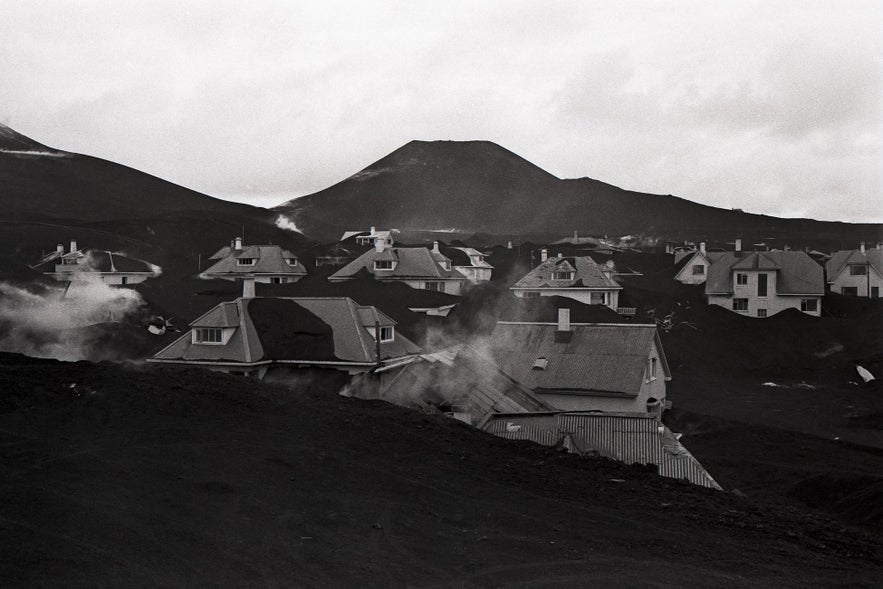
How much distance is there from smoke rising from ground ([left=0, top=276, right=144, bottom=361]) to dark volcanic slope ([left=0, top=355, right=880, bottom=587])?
41.9 feet

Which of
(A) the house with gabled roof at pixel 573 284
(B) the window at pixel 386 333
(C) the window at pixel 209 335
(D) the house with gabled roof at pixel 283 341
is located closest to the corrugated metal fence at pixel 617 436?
(D) the house with gabled roof at pixel 283 341

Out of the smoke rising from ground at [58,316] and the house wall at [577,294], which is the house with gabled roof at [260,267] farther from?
the smoke rising from ground at [58,316]

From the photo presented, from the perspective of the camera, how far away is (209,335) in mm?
30984

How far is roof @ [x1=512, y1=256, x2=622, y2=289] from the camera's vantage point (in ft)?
201

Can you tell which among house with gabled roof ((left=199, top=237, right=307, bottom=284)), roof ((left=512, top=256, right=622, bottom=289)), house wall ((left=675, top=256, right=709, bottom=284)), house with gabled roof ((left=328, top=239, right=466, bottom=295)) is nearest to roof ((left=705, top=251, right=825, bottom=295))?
roof ((left=512, top=256, right=622, bottom=289))

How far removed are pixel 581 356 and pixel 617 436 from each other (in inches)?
371

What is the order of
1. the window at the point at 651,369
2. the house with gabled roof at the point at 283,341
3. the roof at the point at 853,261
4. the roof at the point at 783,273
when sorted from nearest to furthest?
the house with gabled roof at the point at 283,341 → the window at the point at 651,369 → the roof at the point at 783,273 → the roof at the point at 853,261

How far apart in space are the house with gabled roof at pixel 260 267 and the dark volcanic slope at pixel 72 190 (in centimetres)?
1271

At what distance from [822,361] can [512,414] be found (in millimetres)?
30959

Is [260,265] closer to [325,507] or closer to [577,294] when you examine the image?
[577,294]

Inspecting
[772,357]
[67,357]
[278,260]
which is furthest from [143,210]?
[772,357]

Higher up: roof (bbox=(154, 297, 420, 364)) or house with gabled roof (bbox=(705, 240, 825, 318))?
house with gabled roof (bbox=(705, 240, 825, 318))

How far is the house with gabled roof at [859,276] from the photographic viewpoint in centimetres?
7181

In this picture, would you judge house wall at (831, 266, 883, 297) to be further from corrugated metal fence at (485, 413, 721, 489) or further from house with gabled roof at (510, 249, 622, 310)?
corrugated metal fence at (485, 413, 721, 489)
